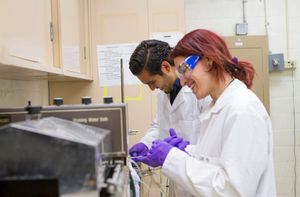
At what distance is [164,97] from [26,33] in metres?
1.13

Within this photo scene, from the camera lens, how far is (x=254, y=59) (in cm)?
287

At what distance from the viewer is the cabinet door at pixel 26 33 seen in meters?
0.94

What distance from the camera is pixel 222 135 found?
1.17m

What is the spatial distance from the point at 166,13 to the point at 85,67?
2.06 feet

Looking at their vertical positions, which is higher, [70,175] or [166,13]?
[166,13]

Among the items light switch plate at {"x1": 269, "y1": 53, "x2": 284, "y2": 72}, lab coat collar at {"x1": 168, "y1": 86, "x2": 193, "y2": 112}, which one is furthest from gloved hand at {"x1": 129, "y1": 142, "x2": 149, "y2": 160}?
light switch plate at {"x1": 269, "y1": 53, "x2": 284, "y2": 72}

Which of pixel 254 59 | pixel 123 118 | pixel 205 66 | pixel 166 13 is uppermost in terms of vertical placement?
pixel 166 13

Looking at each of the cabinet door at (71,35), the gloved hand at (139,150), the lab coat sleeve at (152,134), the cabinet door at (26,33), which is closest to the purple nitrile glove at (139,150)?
the gloved hand at (139,150)

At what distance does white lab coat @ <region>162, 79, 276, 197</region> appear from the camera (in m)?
1.06

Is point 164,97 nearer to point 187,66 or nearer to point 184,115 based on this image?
point 184,115

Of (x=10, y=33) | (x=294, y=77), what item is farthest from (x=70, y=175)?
(x=294, y=77)

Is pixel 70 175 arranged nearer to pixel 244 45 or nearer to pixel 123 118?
pixel 123 118

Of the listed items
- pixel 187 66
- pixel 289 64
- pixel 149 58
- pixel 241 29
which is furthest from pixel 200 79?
pixel 289 64

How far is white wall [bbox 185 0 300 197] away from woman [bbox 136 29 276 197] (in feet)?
6.24
